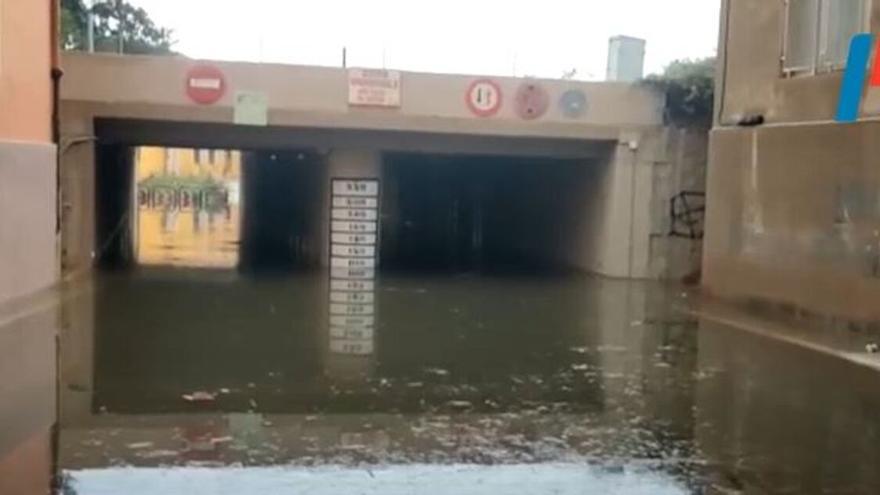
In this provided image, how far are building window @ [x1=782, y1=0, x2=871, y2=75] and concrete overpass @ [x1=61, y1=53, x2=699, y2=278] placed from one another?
686cm

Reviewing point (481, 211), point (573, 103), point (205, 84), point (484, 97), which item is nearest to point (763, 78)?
point (573, 103)

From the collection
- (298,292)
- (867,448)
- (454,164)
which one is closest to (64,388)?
(867,448)

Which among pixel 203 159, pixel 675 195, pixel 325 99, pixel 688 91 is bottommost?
pixel 675 195

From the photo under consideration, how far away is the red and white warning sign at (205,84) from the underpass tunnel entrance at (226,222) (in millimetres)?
2936

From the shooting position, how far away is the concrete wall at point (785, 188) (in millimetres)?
14008

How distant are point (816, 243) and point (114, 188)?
1801 cm

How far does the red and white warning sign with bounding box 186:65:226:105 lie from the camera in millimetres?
21734

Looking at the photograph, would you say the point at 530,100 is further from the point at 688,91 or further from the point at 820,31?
the point at 820,31

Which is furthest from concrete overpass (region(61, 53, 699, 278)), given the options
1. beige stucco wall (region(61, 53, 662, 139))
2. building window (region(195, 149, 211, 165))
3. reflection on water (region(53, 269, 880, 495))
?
building window (region(195, 149, 211, 165))

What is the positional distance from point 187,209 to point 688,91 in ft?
137

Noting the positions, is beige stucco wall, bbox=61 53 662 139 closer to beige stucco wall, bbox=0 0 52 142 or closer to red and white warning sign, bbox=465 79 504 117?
red and white warning sign, bbox=465 79 504 117

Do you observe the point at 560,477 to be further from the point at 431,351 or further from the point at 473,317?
the point at 473,317

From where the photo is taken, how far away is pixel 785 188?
16.1 m

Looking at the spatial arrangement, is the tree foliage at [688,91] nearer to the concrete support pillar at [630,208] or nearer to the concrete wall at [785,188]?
the concrete support pillar at [630,208]
